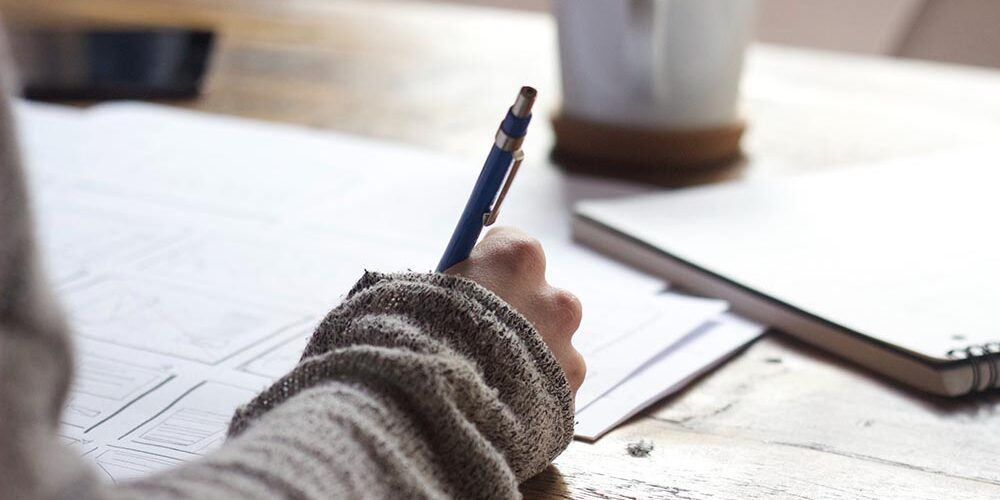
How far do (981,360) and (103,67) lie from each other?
85 centimetres

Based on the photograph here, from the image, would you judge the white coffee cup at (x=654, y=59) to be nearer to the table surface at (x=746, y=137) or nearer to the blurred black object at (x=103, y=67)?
the table surface at (x=746, y=137)

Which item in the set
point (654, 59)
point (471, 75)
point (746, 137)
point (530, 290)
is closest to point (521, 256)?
point (530, 290)

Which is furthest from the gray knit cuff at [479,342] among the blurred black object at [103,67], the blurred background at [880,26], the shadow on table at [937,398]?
the blurred background at [880,26]

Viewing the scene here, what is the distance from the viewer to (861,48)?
1.86 metres

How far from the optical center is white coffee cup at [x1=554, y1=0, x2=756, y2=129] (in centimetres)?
76

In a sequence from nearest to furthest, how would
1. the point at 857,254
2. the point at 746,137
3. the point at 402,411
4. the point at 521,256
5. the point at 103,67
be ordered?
the point at 402,411 → the point at 521,256 → the point at 857,254 → the point at 746,137 → the point at 103,67

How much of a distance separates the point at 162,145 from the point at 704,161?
1.41ft

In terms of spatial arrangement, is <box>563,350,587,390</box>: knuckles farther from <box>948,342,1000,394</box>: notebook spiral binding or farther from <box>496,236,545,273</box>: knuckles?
<box>948,342,1000,394</box>: notebook spiral binding

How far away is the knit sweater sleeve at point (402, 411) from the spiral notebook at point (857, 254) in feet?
0.59

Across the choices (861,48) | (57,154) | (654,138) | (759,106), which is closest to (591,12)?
(654,138)

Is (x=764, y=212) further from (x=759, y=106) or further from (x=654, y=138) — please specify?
(x=759, y=106)

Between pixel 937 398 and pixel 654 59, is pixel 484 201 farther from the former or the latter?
pixel 654 59

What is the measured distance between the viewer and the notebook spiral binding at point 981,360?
0.47 m

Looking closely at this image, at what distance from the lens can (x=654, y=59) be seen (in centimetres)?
78
